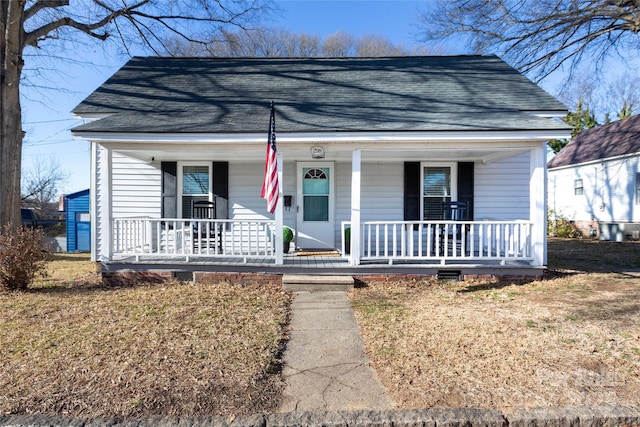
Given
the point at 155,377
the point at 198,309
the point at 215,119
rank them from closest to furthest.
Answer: the point at 155,377, the point at 198,309, the point at 215,119

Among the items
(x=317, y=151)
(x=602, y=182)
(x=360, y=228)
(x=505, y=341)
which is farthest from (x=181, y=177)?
(x=602, y=182)

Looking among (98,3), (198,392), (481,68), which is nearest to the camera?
(198,392)

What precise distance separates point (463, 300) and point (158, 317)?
4.44 m

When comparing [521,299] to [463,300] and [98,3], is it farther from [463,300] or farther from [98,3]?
[98,3]

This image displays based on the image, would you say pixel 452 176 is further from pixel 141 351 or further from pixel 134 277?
pixel 141 351

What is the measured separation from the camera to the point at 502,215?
8.55 m

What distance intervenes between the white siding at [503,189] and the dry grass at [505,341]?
2.16m

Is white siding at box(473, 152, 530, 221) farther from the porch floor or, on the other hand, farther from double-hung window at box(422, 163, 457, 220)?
the porch floor

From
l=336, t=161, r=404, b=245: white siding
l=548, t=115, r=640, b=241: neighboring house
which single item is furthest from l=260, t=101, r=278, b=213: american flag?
l=548, t=115, r=640, b=241: neighboring house

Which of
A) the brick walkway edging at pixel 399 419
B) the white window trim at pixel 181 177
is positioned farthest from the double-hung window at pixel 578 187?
the brick walkway edging at pixel 399 419

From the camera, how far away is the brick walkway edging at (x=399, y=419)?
8.49ft

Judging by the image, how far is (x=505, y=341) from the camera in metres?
3.96

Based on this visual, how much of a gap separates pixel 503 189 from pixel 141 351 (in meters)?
8.01

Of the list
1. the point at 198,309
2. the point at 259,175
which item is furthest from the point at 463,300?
the point at 259,175
